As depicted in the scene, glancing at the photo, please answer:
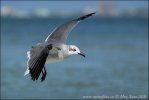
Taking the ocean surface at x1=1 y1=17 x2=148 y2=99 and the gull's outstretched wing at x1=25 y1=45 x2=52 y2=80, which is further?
the ocean surface at x1=1 y1=17 x2=148 y2=99

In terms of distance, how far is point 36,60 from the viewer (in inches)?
368

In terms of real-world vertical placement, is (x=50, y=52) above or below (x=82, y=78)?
below

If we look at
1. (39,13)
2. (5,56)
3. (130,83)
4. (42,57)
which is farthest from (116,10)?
(42,57)

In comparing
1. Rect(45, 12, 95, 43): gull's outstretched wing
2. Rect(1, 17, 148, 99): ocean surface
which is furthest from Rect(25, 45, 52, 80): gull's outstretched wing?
Rect(1, 17, 148, 99): ocean surface

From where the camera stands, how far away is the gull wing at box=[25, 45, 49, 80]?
906 cm

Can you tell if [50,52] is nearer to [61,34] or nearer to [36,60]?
[36,60]

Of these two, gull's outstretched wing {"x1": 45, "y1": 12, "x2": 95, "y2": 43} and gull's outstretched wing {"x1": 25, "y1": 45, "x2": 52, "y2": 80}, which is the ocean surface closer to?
gull's outstretched wing {"x1": 45, "y1": 12, "x2": 95, "y2": 43}


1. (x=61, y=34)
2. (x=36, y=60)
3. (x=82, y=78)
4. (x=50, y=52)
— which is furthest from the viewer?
(x=82, y=78)

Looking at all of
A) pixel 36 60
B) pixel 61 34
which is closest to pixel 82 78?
pixel 61 34

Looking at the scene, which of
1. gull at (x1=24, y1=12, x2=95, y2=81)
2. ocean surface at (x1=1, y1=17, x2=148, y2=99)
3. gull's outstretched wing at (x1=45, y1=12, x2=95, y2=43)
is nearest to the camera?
gull at (x1=24, y1=12, x2=95, y2=81)

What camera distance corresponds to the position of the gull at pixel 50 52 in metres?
9.16

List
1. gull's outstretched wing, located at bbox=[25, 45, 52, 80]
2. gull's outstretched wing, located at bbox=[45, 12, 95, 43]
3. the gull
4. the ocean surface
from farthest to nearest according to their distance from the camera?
the ocean surface, gull's outstretched wing, located at bbox=[45, 12, 95, 43], the gull, gull's outstretched wing, located at bbox=[25, 45, 52, 80]

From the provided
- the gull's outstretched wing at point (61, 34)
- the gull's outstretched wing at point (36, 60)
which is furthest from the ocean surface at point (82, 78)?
the gull's outstretched wing at point (36, 60)

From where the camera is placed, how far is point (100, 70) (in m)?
21.0
